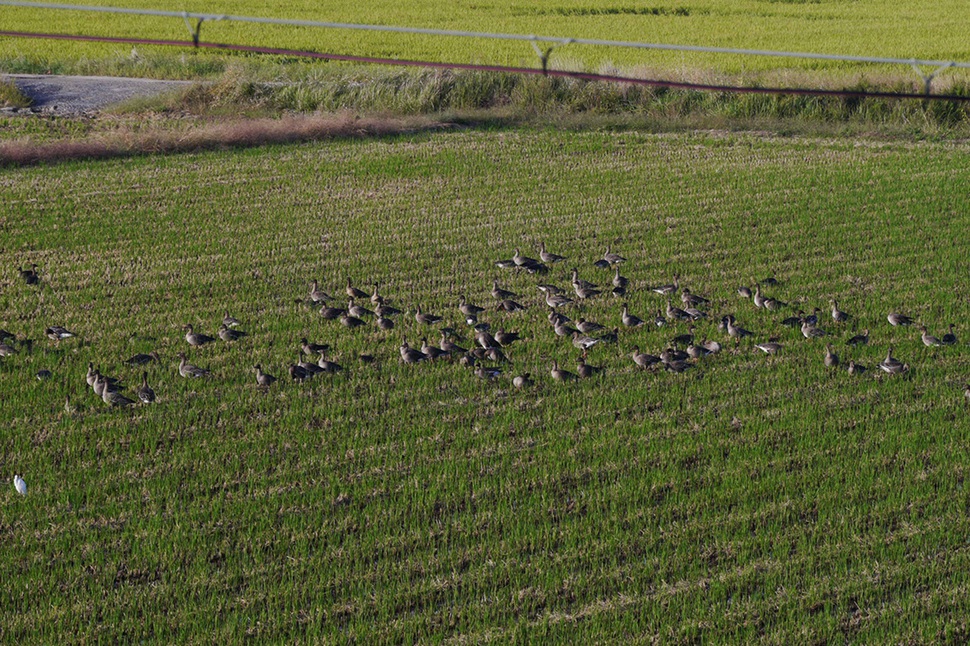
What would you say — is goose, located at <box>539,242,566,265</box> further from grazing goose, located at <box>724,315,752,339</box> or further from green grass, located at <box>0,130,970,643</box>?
grazing goose, located at <box>724,315,752,339</box>

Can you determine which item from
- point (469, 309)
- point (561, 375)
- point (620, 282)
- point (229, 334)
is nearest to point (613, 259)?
point (620, 282)

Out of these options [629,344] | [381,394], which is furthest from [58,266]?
[629,344]

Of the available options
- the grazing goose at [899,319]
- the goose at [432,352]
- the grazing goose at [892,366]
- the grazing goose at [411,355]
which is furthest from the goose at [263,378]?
the grazing goose at [899,319]

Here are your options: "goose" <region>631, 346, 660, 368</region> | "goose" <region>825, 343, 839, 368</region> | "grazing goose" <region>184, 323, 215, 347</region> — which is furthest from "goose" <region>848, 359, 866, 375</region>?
"grazing goose" <region>184, 323, 215, 347</region>

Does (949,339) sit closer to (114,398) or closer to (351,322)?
(351,322)

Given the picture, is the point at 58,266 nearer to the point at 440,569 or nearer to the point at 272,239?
the point at 272,239

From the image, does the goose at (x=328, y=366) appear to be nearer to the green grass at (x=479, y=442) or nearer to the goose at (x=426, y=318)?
the green grass at (x=479, y=442)
